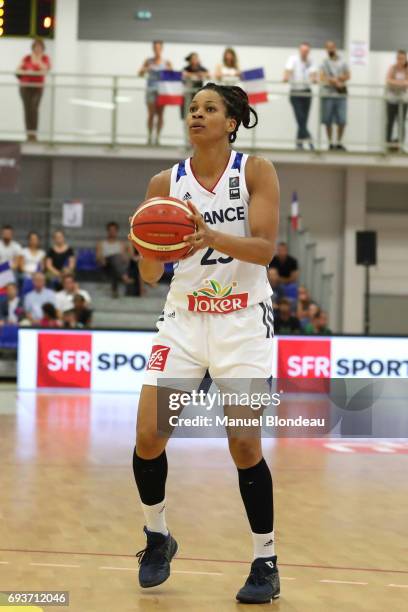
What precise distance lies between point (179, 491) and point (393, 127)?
1418 cm

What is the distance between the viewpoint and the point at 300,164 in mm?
21828

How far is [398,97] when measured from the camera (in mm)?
20547

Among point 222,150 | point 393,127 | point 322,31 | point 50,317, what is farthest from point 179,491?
point 322,31

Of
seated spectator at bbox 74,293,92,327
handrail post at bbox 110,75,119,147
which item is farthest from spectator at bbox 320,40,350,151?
seated spectator at bbox 74,293,92,327

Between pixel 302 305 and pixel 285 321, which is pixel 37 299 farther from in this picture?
pixel 302 305

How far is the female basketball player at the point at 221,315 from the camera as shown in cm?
496

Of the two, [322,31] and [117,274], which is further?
[322,31]

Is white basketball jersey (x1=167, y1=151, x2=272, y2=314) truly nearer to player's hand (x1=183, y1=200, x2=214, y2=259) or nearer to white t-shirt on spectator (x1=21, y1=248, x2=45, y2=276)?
player's hand (x1=183, y1=200, x2=214, y2=259)

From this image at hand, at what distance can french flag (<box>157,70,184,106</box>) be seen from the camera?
1988 centimetres

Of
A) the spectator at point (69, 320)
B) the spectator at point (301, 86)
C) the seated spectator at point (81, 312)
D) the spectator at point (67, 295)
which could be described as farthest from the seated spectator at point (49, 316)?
A: the spectator at point (301, 86)

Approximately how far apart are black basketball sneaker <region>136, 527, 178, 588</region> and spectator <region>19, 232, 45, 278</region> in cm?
1464

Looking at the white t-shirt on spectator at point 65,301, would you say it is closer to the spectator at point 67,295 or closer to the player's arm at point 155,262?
the spectator at point 67,295

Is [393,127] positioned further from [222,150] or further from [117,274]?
[222,150]

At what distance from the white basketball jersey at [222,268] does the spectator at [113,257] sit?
15321 millimetres
